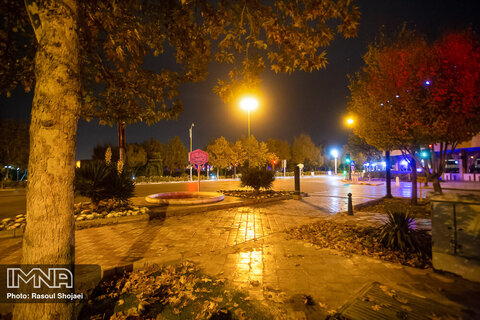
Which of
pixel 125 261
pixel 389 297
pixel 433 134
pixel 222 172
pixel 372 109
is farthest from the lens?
pixel 222 172

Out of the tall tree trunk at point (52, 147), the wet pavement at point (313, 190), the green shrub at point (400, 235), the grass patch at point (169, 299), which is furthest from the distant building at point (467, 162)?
the tall tree trunk at point (52, 147)

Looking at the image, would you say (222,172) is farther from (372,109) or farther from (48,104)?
(48,104)

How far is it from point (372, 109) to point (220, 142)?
44.3 meters

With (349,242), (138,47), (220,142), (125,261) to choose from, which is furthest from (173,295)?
(220,142)

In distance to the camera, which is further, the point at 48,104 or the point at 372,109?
the point at 372,109

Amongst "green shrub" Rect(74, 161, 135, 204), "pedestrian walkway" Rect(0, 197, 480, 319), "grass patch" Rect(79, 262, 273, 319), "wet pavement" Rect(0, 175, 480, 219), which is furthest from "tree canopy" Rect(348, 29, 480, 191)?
"green shrub" Rect(74, 161, 135, 204)

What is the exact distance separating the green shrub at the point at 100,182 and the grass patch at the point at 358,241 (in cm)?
569

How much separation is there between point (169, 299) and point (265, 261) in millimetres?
1908

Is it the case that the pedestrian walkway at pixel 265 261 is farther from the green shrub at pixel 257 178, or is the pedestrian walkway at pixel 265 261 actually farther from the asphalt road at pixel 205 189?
the asphalt road at pixel 205 189

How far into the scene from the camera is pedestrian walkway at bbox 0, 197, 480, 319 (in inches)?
127

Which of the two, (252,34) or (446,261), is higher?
(252,34)

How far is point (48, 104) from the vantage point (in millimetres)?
2127

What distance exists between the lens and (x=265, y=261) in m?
4.43

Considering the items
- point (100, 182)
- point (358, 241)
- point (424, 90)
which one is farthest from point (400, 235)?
point (100, 182)
